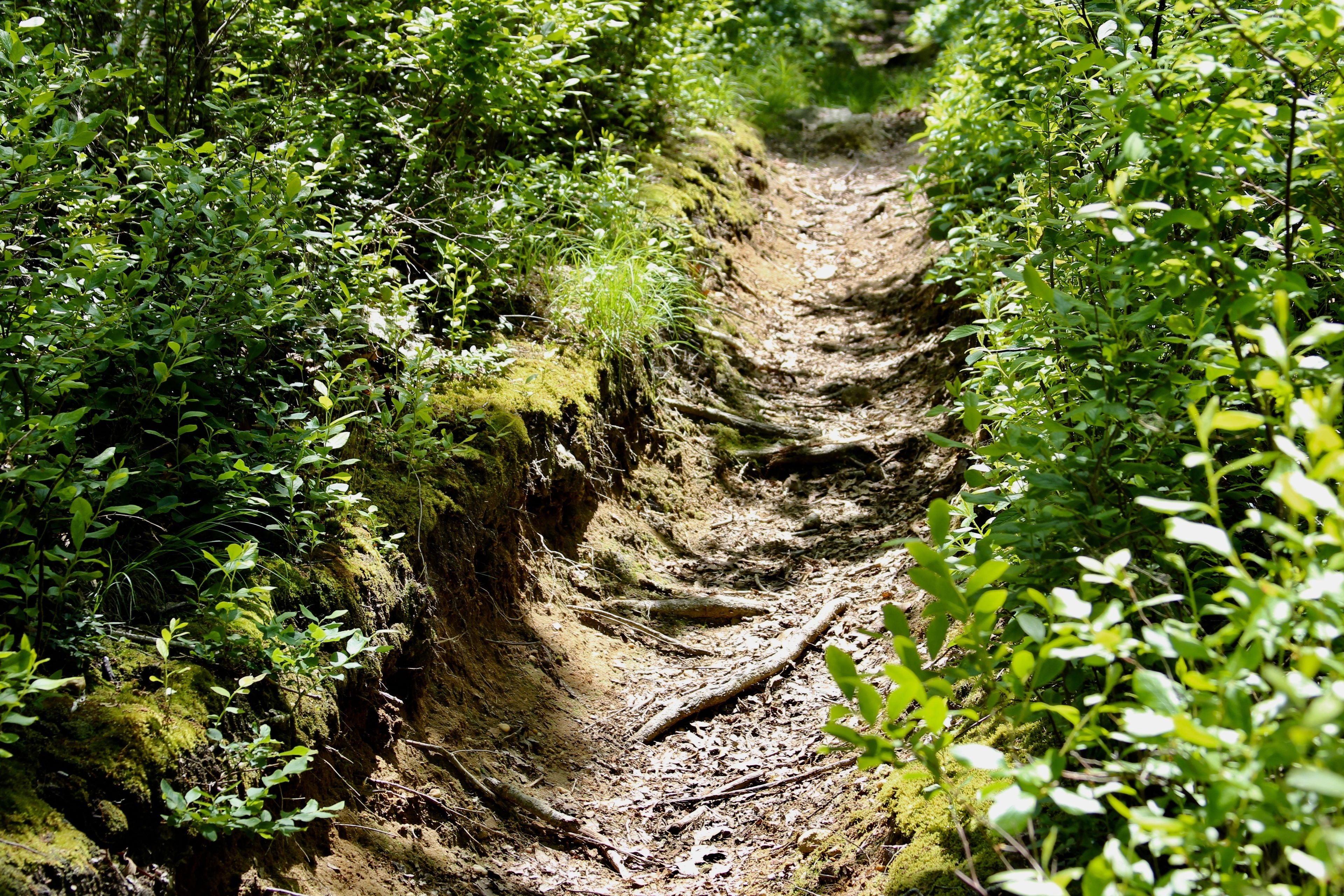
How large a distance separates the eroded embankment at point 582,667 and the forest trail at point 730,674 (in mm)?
12

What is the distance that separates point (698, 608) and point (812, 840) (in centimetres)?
151

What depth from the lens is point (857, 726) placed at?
313cm

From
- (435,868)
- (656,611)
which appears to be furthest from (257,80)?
(435,868)

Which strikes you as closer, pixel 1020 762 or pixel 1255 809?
pixel 1255 809

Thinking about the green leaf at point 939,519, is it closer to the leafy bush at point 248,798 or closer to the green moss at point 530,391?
the leafy bush at point 248,798

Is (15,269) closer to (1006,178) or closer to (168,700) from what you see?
(168,700)

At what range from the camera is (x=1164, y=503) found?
1.21 m

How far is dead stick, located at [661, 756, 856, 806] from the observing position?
10.4ft

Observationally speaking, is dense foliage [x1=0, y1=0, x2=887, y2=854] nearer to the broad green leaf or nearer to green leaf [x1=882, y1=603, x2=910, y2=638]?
green leaf [x1=882, y1=603, x2=910, y2=638]

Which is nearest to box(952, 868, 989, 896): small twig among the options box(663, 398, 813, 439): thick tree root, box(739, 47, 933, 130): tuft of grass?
box(663, 398, 813, 439): thick tree root

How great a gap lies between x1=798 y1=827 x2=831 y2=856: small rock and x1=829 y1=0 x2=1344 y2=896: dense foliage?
36 cm

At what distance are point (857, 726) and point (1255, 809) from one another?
2.05 metres

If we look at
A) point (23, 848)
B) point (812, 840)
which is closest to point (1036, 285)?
point (812, 840)

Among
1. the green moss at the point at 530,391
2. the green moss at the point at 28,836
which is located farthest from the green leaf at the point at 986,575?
the green moss at the point at 530,391
